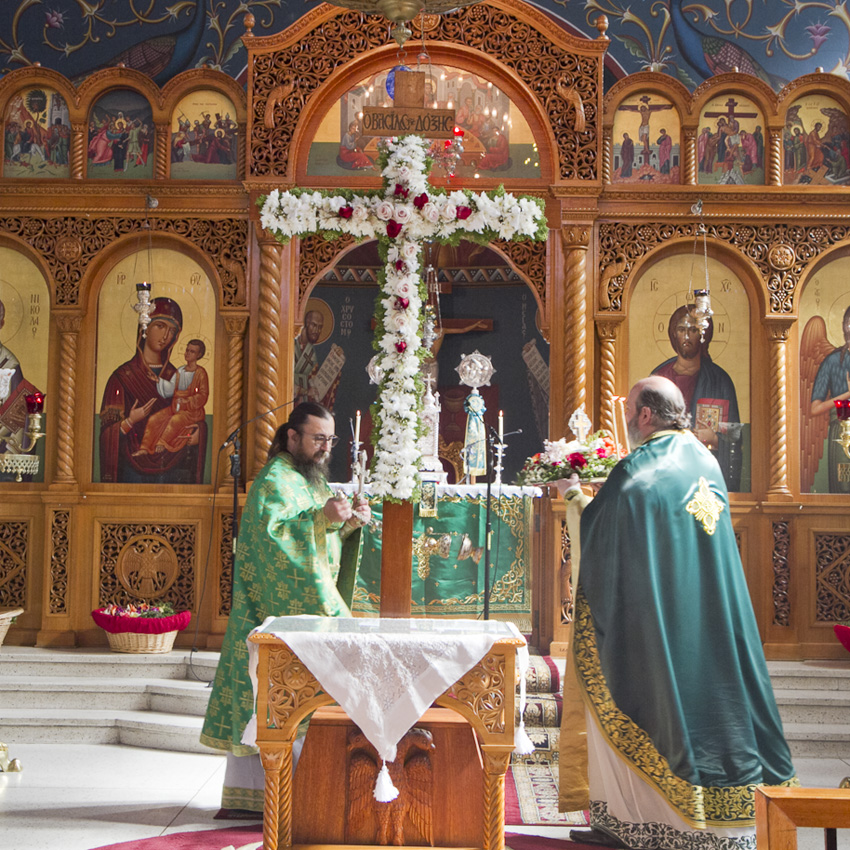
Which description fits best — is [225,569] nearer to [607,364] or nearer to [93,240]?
[93,240]

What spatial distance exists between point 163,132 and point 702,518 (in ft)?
20.7

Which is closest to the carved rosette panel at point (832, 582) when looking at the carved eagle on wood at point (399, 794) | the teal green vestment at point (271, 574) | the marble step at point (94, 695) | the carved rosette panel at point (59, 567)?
the teal green vestment at point (271, 574)

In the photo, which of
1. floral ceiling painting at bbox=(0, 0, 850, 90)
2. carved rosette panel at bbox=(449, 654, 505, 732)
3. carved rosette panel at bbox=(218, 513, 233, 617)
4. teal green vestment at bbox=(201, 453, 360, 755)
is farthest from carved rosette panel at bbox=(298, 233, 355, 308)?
carved rosette panel at bbox=(449, 654, 505, 732)

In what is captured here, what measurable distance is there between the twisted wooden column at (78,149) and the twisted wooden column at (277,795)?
258 inches

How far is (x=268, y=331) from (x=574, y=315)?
2588 millimetres

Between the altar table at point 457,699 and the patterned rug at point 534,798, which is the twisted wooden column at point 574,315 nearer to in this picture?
the patterned rug at point 534,798

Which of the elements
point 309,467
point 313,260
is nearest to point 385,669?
point 309,467

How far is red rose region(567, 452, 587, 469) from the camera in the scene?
583cm

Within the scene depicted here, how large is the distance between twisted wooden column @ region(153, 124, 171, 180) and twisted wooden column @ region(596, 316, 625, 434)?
3993mm

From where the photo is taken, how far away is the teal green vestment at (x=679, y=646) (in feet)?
16.3

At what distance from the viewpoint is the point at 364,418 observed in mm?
13375

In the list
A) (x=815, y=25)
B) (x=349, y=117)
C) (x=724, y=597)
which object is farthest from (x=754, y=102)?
(x=724, y=597)

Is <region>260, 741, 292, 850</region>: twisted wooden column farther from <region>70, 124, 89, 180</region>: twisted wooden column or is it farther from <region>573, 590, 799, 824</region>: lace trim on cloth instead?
<region>70, 124, 89, 180</region>: twisted wooden column

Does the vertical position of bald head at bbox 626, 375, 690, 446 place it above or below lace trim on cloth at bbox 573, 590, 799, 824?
above
